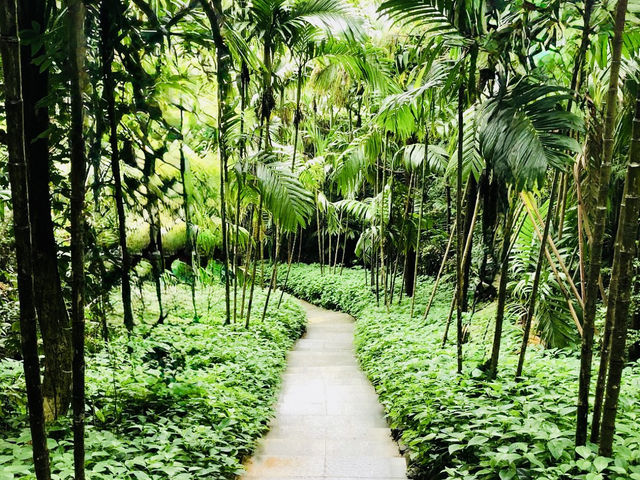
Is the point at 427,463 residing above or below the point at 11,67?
below

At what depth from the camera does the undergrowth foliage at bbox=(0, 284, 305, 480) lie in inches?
83.1

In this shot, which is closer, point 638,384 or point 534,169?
point 534,169

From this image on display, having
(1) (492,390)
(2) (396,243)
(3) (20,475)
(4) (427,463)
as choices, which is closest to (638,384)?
(1) (492,390)

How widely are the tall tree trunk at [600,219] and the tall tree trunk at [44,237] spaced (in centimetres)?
232

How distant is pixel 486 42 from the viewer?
2428 mm

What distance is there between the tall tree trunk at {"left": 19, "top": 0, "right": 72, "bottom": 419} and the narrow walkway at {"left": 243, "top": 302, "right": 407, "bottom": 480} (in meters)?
1.13

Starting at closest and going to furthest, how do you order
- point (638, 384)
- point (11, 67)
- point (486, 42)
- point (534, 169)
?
point (11, 67)
point (534, 169)
point (486, 42)
point (638, 384)

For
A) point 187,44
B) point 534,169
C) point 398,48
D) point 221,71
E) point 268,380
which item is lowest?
point 268,380

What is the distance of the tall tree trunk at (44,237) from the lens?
219 centimetres

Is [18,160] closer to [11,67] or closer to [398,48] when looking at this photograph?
[11,67]

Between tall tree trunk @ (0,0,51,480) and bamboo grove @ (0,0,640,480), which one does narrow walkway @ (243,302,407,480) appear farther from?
tall tree trunk @ (0,0,51,480)

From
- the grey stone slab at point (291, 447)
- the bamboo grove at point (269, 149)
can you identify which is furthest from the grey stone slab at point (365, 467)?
the bamboo grove at point (269, 149)

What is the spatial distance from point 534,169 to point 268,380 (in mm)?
2843

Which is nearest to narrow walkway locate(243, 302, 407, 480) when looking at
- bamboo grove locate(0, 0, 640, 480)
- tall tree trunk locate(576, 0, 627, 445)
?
bamboo grove locate(0, 0, 640, 480)
